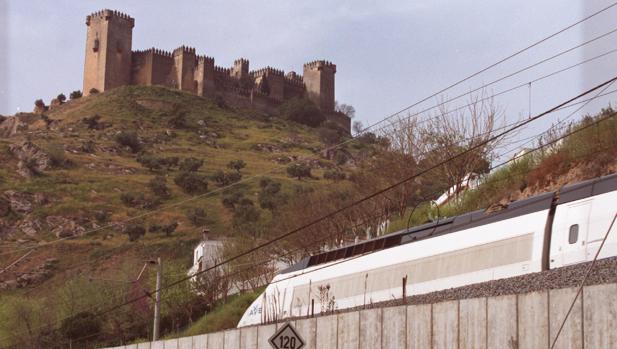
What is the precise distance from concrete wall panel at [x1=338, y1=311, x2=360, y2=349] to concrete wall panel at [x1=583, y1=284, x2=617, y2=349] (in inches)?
202

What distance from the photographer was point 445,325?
15.8 meters

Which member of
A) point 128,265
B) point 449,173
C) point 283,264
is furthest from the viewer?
point 128,265

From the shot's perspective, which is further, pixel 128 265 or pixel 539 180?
pixel 128 265

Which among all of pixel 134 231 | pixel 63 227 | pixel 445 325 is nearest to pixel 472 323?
pixel 445 325

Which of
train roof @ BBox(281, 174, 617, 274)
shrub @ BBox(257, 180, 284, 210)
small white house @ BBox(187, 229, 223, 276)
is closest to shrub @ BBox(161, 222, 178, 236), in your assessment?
shrub @ BBox(257, 180, 284, 210)

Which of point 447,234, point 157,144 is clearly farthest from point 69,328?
point 157,144

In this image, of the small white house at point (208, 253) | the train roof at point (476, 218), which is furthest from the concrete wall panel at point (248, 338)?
the small white house at point (208, 253)

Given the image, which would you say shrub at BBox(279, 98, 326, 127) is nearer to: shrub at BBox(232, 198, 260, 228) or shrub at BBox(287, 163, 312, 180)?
shrub at BBox(287, 163, 312, 180)

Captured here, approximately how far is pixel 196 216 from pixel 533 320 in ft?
281

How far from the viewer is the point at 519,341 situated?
14.3 meters

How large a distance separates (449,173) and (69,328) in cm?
2270

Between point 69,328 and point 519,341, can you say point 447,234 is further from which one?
point 69,328

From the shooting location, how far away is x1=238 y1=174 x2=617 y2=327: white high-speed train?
22391 mm

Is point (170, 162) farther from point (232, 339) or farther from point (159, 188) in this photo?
point (232, 339)
